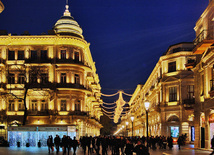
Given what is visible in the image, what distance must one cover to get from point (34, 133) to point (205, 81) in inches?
848

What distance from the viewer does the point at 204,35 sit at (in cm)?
3159

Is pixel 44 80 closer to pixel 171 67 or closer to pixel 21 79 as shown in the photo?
pixel 21 79

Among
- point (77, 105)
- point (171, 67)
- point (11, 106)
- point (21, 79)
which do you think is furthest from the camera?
point (171, 67)

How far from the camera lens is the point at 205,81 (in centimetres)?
3105

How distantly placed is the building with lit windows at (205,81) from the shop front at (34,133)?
52.0ft

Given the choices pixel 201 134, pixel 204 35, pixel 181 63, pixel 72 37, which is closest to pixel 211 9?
pixel 204 35

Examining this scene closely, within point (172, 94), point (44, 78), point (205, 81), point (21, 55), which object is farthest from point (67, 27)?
point (205, 81)

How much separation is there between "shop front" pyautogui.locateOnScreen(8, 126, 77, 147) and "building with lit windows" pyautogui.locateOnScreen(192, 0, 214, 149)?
52.0 ft

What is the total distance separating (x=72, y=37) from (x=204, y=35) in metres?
28.4

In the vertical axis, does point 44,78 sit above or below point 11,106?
above

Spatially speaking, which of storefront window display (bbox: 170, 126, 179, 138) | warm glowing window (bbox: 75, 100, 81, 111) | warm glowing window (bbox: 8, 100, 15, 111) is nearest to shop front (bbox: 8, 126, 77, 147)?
warm glowing window (bbox: 8, 100, 15, 111)

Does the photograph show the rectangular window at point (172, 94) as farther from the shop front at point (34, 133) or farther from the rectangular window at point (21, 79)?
the rectangular window at point (21, 79)

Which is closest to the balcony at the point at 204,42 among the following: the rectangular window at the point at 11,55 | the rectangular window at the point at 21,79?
the rectangular window at the point at 21,79

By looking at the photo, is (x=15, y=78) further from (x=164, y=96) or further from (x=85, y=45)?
(x=164, y=96)
